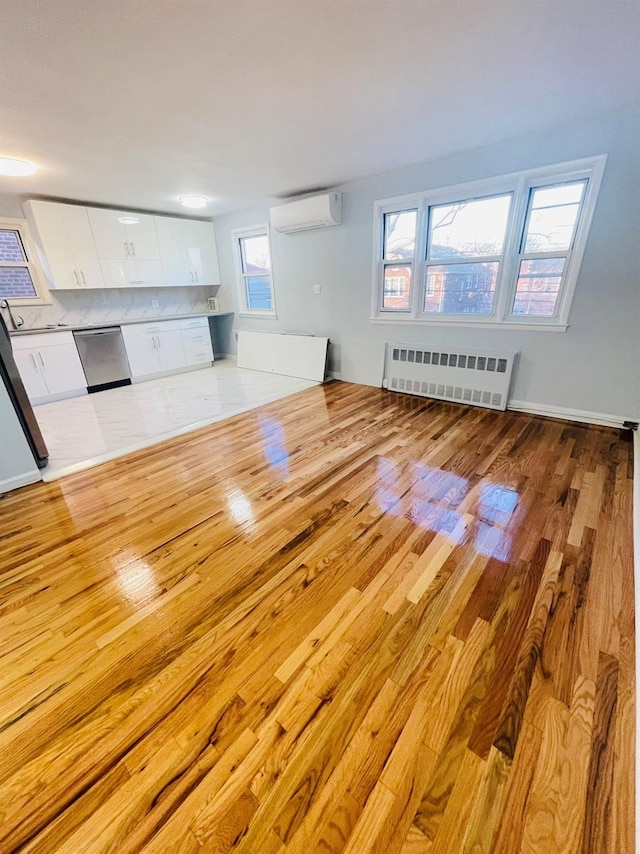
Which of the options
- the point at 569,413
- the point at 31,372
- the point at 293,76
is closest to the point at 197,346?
the point at 31,372

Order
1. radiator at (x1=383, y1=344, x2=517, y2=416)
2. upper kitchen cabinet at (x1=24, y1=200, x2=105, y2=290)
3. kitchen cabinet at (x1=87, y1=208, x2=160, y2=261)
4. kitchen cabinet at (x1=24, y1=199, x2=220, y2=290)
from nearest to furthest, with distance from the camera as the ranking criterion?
radiator at (x1=383, y1=344, x2=517, y2=416)
upper kitchen cabinet at (x1=24, y1=200, x2=105, y2=290)
kitchen cabinet at (x1=24, y1=199, x2=220, y2=290)
kitchen cabinet at (x1=87, y1=208, x2=160, y2=261)

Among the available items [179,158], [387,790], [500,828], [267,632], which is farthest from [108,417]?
[500,828]

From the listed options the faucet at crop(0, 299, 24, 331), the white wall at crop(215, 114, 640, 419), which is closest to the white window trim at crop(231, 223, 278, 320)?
the white wall at crop(215, 114, 640, 419)

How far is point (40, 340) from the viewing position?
420 centimetres

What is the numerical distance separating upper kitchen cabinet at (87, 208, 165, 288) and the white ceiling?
145 cm

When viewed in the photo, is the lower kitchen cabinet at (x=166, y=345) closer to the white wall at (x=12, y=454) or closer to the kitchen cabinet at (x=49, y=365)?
the kitchen cabinet at (x=49, y=365)

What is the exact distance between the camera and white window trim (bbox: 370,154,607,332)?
2799 mm

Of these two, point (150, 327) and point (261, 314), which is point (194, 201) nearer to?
point (261, 314)

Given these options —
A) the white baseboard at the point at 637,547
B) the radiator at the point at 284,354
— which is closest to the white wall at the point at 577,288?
the radiator at the point at 284,354

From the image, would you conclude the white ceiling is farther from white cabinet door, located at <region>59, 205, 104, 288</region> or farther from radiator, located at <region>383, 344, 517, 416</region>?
radiator, located at <region>383, 344, 517, 416</region>

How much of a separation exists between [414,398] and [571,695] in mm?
3190

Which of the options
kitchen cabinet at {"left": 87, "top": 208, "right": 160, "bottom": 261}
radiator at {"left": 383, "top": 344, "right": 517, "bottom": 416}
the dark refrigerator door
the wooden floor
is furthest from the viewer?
kitchen cabinet at {"left": 87, "top": 208, "right": 160, "bottom": 261}

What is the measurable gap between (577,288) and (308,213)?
10.1 feet

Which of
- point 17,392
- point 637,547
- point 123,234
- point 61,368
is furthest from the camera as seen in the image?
point 123,234
